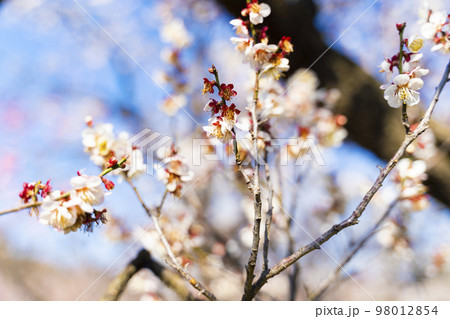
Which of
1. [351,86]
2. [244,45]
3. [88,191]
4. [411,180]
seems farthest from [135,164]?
[351,86]

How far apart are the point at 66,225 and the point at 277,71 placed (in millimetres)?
492

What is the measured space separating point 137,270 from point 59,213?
14.1 inches

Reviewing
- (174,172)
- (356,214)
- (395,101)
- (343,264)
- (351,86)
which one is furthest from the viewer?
(351,86)

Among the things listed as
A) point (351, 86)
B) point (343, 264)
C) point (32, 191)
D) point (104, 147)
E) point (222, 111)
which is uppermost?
point (351, 86)

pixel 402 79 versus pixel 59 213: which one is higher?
pixel 402 79

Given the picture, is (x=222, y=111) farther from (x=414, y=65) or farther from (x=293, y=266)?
(x=293, y=266)

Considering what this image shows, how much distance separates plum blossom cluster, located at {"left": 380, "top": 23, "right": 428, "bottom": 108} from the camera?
59 cm

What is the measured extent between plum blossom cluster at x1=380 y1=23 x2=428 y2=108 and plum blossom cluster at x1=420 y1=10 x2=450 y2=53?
10 cm

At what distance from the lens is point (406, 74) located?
0.59 metres

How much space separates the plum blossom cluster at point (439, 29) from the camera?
68cm

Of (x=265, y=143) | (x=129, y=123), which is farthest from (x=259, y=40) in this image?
(x=129, y=123)

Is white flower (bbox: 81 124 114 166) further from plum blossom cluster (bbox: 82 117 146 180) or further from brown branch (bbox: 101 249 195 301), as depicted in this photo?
brown branch (bbox: 101 249 195 301)

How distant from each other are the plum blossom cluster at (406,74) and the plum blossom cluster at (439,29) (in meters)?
0.10

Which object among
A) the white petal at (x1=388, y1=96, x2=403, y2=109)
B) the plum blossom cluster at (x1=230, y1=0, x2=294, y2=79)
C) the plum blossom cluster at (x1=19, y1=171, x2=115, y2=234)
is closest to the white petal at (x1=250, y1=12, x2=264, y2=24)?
the plum blossom cluster at (x1=230, y1=0, x2=294, y2=79)
